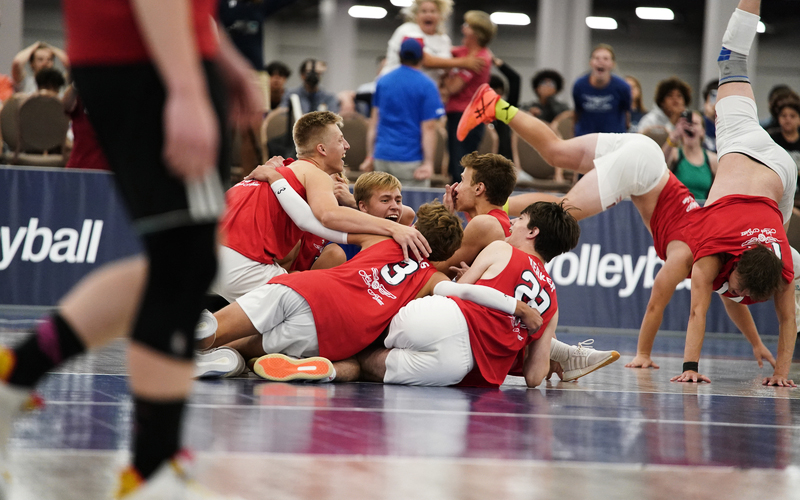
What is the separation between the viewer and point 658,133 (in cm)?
955

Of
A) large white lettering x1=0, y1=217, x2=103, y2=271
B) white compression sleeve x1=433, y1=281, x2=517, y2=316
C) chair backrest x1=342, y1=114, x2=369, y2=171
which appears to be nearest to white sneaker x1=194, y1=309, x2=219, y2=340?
white compression sleeve x1=433, y1=281, x2=517, y2=316

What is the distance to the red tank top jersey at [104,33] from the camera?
1730mm

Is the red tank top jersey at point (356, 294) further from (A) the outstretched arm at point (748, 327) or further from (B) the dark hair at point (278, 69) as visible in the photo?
(B) the dark hair at point (278, 69)

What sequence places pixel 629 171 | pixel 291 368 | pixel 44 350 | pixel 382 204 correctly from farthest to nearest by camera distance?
pixel 629 171 → pixel 382 204 → pixel 291 368 → pixel 44 350

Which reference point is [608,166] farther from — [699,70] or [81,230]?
[699,70]

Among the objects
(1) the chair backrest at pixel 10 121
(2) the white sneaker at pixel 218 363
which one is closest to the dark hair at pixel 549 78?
(1) the chair backrest at pixel 10 121

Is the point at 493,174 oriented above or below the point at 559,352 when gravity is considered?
above

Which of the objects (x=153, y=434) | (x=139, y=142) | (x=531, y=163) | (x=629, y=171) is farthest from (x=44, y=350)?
(x=531, y=163)

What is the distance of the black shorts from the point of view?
1688 mm

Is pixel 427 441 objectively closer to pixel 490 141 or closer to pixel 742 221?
pixel 742 221

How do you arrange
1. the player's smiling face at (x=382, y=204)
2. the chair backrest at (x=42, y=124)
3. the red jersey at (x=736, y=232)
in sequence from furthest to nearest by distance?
the chair backrest at (x=42, y=124) → the red jersey at (x=736, y=232) → the player's smiling face at (x=382, y=204)

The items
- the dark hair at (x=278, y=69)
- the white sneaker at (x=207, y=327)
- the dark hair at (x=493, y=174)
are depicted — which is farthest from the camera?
the dark hair at (x=278, y=69)

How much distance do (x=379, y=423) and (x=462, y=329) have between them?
115 centimetres

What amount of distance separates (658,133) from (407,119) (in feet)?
9.64
